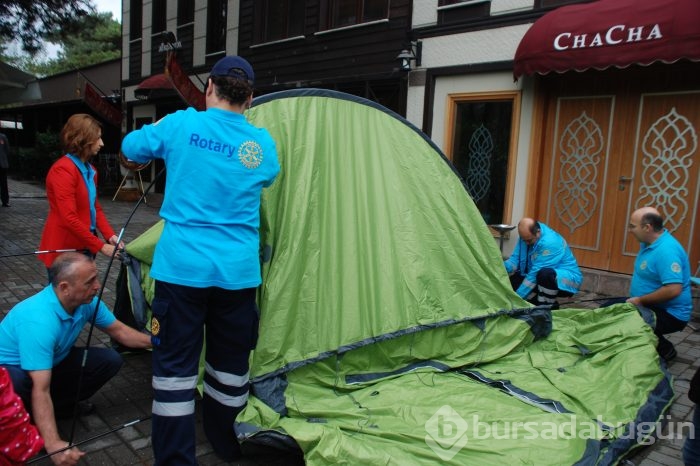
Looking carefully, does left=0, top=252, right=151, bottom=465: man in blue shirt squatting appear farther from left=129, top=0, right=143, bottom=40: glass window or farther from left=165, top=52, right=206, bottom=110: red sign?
left=129, top=0, right=143, bottom=40: glass window

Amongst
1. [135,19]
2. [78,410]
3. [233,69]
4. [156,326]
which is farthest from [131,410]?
[135,19]

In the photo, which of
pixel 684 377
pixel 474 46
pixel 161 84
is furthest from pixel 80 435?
pixel 161 84

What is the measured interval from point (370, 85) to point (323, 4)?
1.85m

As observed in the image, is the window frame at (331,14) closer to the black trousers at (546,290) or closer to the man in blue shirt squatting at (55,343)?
the black trousers at (546,290)

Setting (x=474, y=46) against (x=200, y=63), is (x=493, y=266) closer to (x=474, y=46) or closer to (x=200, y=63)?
(x=474, y=46)

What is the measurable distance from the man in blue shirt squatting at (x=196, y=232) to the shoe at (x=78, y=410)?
89 cm

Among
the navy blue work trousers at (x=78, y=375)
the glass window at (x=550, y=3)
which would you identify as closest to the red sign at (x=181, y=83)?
the glass window at (x=550, y=3)

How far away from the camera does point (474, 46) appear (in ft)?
23.4

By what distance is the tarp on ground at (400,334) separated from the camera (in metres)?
2.62

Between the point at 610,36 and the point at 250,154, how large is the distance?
181 inches

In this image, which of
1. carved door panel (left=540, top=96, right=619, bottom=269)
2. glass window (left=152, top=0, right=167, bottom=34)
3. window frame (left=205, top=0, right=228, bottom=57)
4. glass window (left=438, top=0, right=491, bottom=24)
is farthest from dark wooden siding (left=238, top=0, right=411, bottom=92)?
glass window (left=152, top=0, right=167, bottom=34)

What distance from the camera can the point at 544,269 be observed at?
15.2ft

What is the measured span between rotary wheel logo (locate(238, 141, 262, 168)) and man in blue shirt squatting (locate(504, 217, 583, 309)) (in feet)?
9.82

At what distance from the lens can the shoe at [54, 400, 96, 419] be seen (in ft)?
9.39
